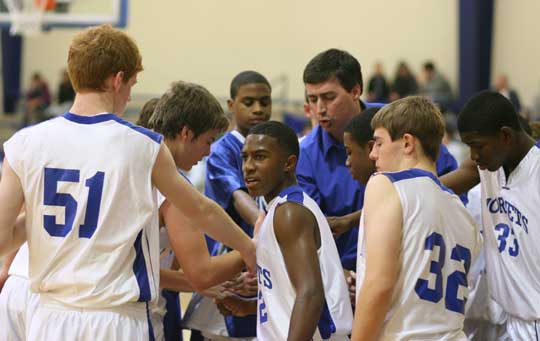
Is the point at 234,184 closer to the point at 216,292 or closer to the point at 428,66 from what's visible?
the point at 216,292

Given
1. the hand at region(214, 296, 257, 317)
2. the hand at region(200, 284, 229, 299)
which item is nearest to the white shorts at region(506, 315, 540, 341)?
the hand at region(214, 296, 257, 317)

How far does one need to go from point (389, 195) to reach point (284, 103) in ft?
53.3

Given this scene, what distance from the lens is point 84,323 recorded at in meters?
3.46

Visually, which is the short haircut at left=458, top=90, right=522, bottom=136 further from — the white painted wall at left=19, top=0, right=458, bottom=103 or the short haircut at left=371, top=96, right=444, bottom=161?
the white painted wall at left=19, top=0, right=458, bottom=103

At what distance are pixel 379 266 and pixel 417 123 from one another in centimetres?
60

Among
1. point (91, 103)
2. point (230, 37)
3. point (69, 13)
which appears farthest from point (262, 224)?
point (230, 37)

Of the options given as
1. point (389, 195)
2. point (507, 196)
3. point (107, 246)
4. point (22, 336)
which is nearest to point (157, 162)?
point (107, 246)

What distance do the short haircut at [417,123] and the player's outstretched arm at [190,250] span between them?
3.28ft

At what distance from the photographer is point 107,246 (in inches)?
135

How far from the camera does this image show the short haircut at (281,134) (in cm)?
391

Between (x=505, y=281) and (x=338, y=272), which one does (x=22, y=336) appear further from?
(x=505, y=281)

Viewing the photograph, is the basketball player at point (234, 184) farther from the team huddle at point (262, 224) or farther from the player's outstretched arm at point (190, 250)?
the team huddle at point (262, 224)

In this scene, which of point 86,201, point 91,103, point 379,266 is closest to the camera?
point 379,266

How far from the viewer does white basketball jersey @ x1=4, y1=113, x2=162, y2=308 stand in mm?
3432
